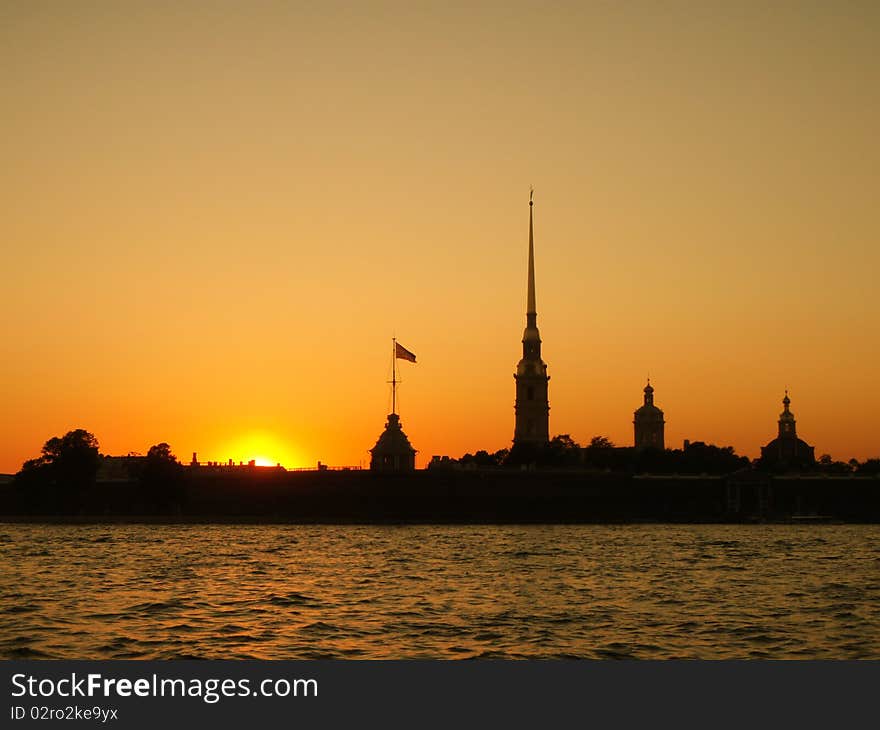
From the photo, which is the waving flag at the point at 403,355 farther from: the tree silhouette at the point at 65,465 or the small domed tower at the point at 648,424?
the small domed tower at the point at 648,424

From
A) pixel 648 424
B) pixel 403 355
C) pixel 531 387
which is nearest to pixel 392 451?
pixel 403 355

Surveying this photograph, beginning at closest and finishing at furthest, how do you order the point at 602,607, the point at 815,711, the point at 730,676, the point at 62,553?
the point at 815,711 < the point at 730,676 < the point at 602,607 < the point at 62,553

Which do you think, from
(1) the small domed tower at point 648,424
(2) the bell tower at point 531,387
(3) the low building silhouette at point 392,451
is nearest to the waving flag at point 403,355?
(3) the low building silhouette at point 392,451

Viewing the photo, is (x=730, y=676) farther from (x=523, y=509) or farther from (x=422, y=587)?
(x=523, y=509)

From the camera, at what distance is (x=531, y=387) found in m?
169

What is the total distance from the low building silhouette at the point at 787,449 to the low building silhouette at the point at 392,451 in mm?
55392

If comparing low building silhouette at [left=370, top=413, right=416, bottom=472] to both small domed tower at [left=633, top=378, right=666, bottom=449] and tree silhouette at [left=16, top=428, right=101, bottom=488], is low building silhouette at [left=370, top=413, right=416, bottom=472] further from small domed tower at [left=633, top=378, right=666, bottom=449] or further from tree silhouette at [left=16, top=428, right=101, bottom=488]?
small domed tower at [left=633, top=378, right=666, bottom=449]

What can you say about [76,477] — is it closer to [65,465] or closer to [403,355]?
[65,465]

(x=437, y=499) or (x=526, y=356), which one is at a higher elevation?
(x=526, y=356)

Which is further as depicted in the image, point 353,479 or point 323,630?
point 353,479

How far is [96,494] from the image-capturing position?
113000mm

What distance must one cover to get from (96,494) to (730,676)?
334 ft

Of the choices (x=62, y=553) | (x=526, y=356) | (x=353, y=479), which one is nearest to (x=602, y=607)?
(x=62, y=553)

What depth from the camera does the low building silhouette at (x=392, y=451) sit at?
4855 inches
